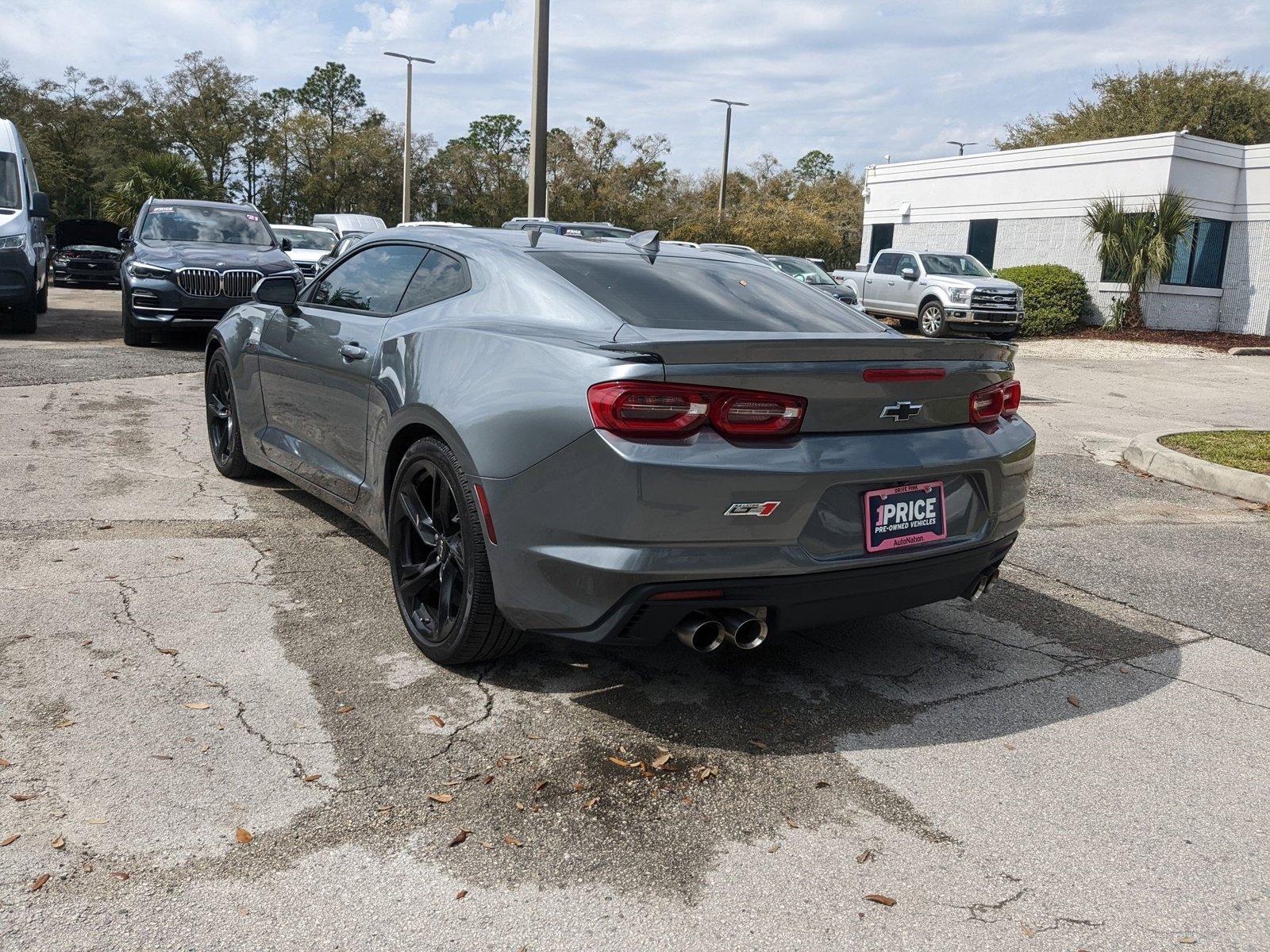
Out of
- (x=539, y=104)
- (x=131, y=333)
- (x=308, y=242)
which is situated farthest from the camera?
(x=308, y=242)

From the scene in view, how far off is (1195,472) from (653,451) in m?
6.34

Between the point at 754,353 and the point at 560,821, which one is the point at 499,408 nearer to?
the point at 754,353

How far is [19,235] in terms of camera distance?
13.5 m

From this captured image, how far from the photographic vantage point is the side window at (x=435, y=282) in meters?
4.24

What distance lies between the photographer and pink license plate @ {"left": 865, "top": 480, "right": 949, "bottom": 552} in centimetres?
342

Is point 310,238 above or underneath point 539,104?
underneath

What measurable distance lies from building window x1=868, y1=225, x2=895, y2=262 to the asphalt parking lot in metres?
28.8

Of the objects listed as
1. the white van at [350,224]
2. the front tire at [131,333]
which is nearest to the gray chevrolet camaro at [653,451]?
the front tire at [131,333]

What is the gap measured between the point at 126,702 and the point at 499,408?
4.99 feet

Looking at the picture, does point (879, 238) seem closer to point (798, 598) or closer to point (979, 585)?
point (979, 585)

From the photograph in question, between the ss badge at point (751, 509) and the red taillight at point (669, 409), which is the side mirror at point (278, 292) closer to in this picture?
the red taillight at point (669, 409)

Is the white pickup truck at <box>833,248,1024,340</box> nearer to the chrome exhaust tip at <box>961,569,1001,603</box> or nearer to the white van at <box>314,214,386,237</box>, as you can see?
the white van at <box>314,214,386,237</box>

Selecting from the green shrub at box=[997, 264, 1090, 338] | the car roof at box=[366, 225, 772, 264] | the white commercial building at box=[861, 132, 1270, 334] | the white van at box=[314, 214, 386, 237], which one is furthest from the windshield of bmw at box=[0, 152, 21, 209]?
the white commercial building at box=[861, 132, 1270, 334]

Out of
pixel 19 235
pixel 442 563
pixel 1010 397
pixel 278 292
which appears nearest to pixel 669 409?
pixel 442 563
